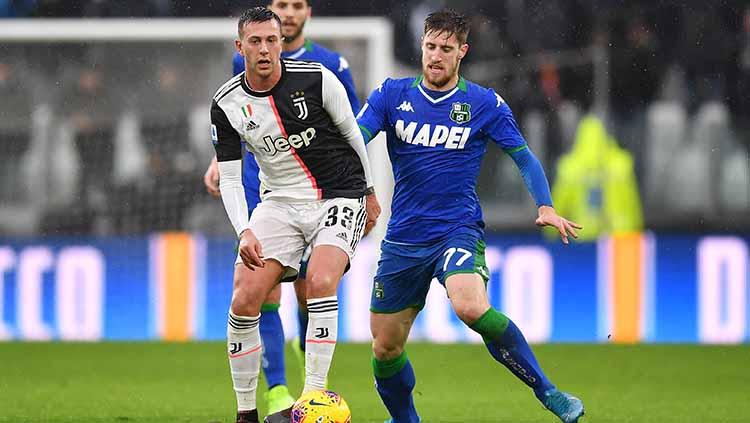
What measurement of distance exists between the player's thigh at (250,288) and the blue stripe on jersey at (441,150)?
0.62 m

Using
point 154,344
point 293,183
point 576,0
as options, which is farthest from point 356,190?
point 576,0

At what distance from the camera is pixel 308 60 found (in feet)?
25.5

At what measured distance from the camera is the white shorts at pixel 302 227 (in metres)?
6.40


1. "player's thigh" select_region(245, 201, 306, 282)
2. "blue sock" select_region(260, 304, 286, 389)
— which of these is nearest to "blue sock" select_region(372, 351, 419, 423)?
"player's thigh" select_region(245, 201, 306, 282)

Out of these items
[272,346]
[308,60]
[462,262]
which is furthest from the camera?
[308,60]

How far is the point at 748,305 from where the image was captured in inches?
447

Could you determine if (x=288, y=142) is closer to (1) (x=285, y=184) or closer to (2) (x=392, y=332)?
(1) (x=285, y=184)

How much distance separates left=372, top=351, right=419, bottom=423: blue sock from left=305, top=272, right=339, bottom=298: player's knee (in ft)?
1.63

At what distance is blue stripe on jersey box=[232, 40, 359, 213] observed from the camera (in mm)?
7664

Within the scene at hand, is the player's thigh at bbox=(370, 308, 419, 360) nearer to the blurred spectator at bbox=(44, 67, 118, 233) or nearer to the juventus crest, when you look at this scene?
the juventus crest

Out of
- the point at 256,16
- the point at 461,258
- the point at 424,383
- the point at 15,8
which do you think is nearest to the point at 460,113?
the point at 461,258

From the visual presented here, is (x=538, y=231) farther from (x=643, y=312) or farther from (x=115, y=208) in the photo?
(x=115, y=208)

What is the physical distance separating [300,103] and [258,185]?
1.36 meters

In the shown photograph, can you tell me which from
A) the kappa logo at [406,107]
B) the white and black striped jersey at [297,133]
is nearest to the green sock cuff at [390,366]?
the white and black striped jersey at [297,133]
